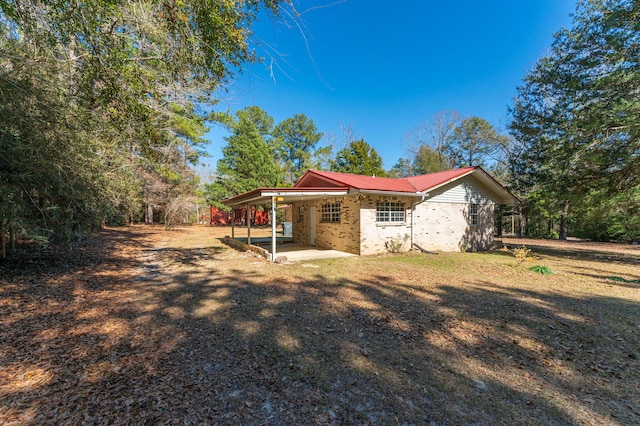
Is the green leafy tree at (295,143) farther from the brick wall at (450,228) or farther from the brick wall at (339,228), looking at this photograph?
the brick wall at (450,228)

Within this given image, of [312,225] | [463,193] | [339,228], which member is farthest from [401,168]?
[339,228]

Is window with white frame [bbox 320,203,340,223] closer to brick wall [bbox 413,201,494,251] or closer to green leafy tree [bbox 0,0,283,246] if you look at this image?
brick wall [bbox 413,201,494,251]

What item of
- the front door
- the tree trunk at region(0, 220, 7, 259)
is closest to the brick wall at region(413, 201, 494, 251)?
the front door

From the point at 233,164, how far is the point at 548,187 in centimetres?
2606

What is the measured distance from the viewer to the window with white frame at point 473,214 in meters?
13.3

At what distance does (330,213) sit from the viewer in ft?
39.7

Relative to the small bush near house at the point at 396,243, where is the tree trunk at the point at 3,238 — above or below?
above

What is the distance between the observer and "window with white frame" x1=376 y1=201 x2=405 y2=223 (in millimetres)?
10860

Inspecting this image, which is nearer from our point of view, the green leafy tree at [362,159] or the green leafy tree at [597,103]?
the green leafy tree at [597,103]

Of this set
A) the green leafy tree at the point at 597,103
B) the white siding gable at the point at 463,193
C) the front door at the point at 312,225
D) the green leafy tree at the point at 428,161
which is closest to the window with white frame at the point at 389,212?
the white siding gable at the point at 463,193

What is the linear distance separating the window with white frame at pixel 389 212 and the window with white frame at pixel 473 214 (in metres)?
4.34

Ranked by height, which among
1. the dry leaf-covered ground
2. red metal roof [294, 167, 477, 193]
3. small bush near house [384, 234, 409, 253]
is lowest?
the dry leaf-covered ground

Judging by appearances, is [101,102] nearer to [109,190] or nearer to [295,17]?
[109,190]

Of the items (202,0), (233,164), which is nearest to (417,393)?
(202,0)
